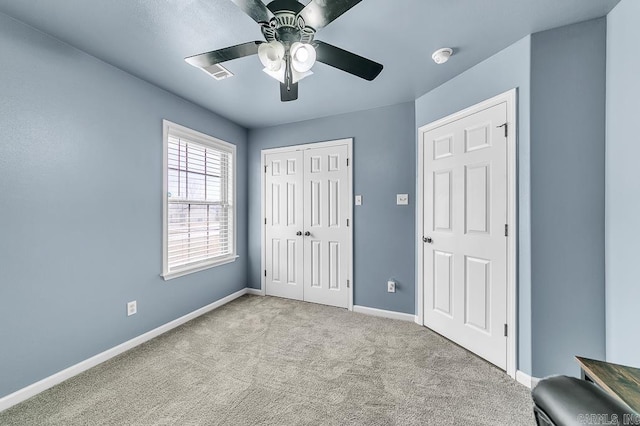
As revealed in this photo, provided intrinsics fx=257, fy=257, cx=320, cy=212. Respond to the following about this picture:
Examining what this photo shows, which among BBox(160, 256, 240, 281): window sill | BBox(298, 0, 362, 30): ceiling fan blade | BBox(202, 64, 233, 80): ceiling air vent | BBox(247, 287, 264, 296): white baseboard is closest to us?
BBox(298, 0, 362, 30): ceiling fan blade

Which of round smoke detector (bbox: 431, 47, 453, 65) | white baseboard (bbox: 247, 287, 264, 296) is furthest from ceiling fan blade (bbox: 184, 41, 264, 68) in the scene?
white baseboard (bbox: 247, 287, 264, 296)

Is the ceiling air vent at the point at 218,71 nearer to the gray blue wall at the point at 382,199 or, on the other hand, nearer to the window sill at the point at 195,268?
the gray blue wall at the point at 382,199

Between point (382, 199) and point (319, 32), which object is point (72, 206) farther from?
point (382, 199)

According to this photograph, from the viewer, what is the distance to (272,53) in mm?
1297

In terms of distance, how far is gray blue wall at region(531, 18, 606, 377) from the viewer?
5.52ft

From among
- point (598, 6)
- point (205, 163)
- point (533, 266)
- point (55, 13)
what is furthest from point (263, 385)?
point (598, 6)

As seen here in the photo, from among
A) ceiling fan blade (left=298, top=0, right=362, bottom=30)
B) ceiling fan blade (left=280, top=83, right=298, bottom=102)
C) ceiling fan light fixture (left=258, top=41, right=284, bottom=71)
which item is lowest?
ceiling fan blade (left=280, top=83, right=298, bottom=102)

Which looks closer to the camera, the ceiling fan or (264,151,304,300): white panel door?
the ceiling fan

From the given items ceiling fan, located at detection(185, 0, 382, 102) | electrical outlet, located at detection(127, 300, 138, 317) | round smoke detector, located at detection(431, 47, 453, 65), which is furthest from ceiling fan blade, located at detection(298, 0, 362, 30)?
electrical outlet, located at detection(127, 300, 138, 317)

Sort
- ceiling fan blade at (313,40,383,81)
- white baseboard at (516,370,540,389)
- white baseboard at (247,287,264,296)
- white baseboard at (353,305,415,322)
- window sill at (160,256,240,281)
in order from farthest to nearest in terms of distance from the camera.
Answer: white baseboard at (247,287,264,296) → white baseboard at (353,305,415,322) → window sill at (160,256,240,281) → white baseboard at (516,370,540,389) → ceiling fan blade at (313,40,383,81)

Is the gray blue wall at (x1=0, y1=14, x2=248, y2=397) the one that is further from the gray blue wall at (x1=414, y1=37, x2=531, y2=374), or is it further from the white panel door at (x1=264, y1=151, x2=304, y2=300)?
the gray blue wall at (x1=414, y1=37, x2=531, y2=374)

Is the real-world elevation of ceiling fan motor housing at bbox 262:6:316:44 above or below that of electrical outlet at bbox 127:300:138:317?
above

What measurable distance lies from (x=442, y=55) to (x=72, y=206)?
120 inches

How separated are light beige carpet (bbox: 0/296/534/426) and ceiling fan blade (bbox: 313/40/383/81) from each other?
2041 mm
